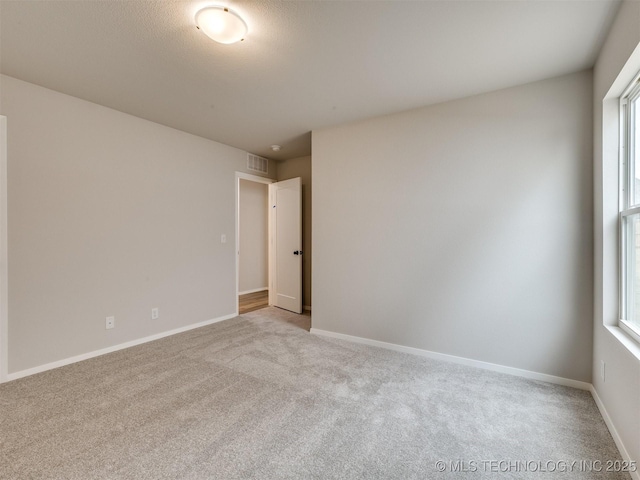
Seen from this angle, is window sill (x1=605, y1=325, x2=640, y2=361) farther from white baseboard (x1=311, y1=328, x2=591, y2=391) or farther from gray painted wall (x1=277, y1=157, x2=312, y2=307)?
gray painted wall (x1=277, y1=157, x2=312, y2=307)

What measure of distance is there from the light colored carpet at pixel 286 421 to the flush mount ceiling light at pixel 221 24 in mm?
2529

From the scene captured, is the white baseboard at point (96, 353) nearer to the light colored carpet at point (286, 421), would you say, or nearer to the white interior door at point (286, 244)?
the light colored carpet at point (286, 421)

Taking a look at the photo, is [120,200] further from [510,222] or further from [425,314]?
[510,222]

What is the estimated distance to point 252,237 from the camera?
21.4 ft

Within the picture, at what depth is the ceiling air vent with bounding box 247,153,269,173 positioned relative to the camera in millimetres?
4740

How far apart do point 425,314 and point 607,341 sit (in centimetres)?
136

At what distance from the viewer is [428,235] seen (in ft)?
9.72

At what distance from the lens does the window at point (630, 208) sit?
178 centimetres

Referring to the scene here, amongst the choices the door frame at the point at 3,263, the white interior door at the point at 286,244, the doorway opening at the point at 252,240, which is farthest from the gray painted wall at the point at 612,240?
the doorway opening at the point at 252,240

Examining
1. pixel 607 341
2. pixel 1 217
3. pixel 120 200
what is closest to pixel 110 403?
pixel 1 217

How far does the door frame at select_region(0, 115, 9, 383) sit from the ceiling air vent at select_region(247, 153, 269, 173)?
2.78 metres

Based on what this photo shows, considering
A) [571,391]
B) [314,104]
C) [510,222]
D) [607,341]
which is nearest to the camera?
[607,341]

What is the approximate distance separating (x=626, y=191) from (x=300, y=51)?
248 centimetres

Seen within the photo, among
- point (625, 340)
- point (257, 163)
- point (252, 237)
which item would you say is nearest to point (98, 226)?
point (257, 163)
